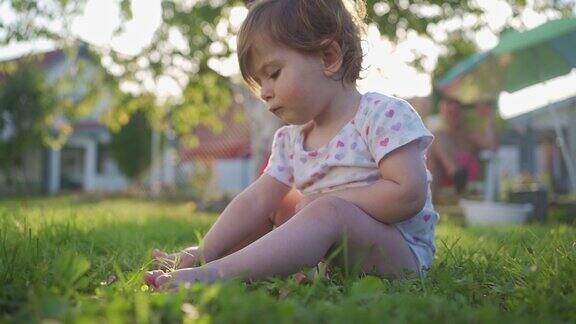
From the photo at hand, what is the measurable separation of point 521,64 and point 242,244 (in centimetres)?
548

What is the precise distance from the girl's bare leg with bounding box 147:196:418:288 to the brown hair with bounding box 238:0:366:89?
0.59m

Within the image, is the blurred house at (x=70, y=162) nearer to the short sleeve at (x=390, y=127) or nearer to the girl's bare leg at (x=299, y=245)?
the short sleeve at (x=390, y=127)

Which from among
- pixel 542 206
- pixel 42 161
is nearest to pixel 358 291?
pixel 542 206

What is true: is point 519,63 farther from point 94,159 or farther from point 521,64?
point 94,159

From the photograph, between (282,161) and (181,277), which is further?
(282,161)

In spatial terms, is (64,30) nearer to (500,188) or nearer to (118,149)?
(500,188)

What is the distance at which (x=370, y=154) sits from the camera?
1953mm

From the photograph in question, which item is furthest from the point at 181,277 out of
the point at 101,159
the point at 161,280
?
the point at 101,159

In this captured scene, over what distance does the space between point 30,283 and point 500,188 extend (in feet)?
34.5

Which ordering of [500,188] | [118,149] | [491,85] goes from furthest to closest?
1. [118,149]
2. [500,188]
3. [491,85]

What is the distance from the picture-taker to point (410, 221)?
1.95m

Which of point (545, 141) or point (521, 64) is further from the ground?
point (521, 64)

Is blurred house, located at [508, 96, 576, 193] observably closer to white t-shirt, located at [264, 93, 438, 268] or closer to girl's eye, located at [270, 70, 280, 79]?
white t-shirt, located at [264, 93, 438, 268]

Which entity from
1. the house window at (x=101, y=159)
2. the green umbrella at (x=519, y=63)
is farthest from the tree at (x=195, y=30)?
the house window at (x=101, y=159)
